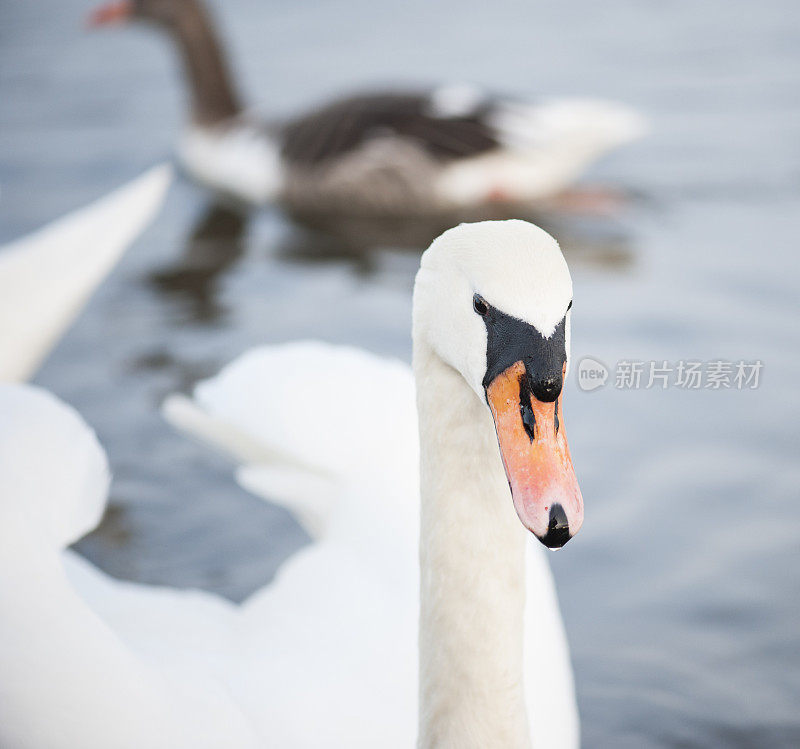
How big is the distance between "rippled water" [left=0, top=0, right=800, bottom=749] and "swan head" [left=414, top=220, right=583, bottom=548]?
1378 mm

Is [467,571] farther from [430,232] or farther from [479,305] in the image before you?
[430,232]

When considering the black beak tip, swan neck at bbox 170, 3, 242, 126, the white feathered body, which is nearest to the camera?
the black beak tip

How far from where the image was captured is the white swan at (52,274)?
314cm

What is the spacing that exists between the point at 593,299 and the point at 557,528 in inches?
147

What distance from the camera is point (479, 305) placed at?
5.51 ft

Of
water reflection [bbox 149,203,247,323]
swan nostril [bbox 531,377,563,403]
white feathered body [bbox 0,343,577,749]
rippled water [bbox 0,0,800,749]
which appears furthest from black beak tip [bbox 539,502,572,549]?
water reflection [bbox 149,203,247,323]

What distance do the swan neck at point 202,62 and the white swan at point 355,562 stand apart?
4627 mm

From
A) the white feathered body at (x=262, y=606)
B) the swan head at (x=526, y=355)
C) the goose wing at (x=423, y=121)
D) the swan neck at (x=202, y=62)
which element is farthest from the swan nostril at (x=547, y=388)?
the swan neck at (x=202, y=62)

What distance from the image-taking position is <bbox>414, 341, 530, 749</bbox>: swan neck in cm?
186

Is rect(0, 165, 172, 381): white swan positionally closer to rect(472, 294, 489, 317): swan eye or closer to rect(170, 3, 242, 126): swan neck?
rect(472, 294, 489, 317): swan eye

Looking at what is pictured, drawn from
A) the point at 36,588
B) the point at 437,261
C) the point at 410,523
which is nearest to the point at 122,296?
the point at 410,523

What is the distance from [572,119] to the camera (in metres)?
6.03
